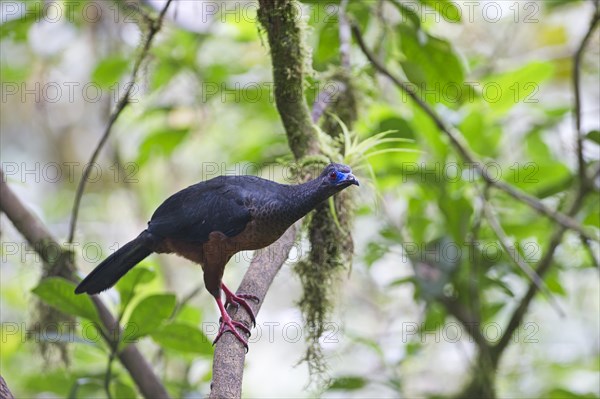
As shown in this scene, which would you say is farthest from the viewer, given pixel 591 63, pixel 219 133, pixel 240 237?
Answer: pixel 219 133

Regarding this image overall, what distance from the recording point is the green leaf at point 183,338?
258 cm

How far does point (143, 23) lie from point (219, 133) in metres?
2.35

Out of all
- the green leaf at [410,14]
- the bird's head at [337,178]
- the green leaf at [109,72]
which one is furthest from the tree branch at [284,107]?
the green leaf at [109,72]

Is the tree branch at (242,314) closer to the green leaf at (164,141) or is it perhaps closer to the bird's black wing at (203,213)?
the bird's black wing at (203,213)

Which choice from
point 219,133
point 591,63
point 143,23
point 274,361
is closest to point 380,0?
point 143,23

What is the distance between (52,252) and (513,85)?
2317mm

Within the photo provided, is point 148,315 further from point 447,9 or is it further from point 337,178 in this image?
point 447,9

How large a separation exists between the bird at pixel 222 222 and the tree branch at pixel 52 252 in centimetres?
39

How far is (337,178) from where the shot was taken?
219 cm

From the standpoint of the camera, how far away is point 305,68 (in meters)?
2.44

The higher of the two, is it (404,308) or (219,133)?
(219,133)

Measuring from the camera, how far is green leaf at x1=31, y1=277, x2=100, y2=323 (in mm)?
2469

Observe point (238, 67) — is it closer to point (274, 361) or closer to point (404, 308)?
point (404, 308)

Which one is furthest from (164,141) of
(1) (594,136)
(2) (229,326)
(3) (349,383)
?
(1) (594,136)
